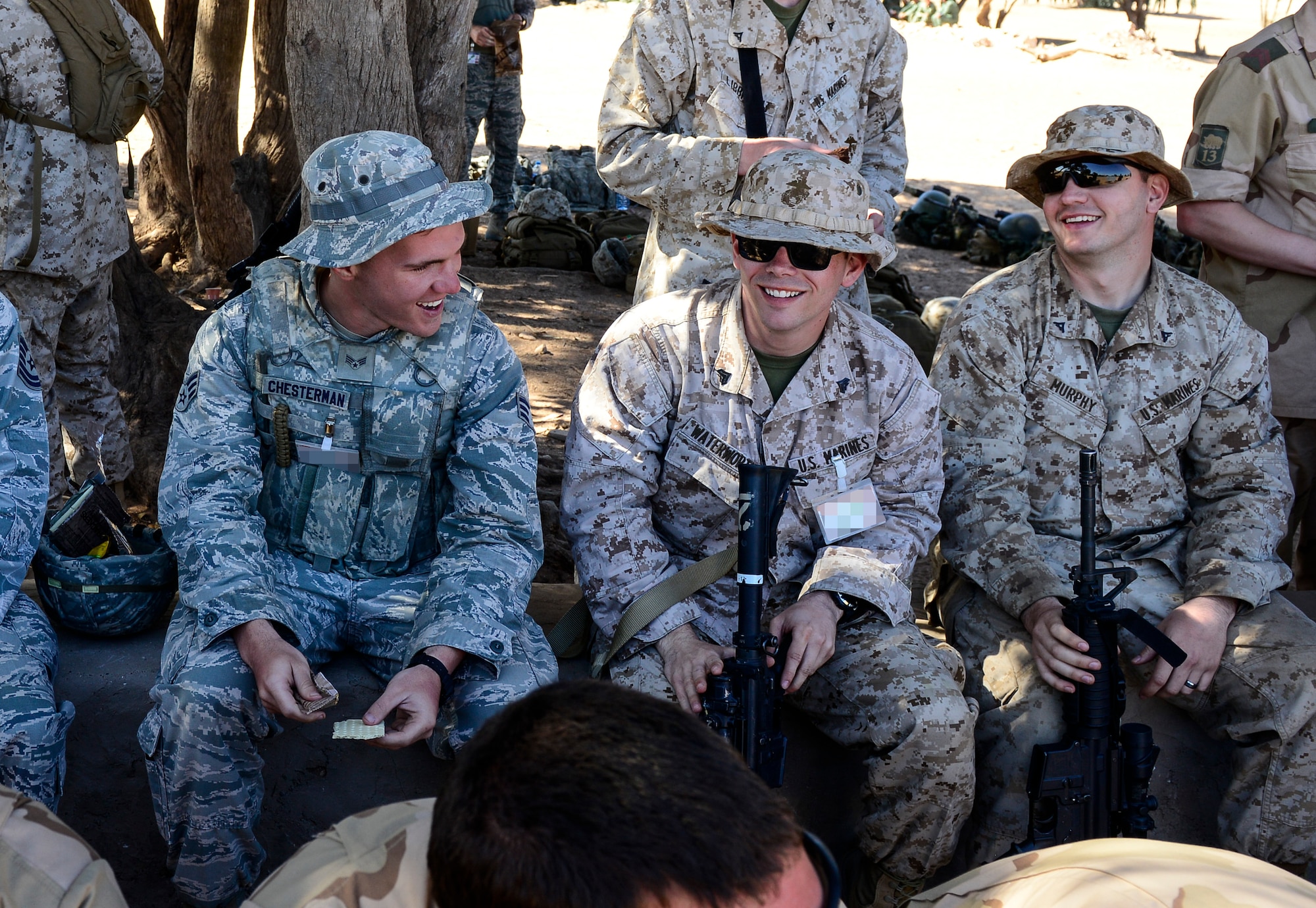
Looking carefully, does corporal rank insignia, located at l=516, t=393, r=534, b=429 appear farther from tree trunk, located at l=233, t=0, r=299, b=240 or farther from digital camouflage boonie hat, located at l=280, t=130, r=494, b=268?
tree trunk, located at l=233, t=0, r=299, b=240

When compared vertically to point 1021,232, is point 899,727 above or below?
below

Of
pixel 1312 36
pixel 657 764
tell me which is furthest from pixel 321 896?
pixel 1312 36

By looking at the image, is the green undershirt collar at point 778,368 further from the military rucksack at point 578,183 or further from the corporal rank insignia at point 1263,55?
the military rucksack at point 578,183

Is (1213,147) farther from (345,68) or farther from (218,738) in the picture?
(218,738)

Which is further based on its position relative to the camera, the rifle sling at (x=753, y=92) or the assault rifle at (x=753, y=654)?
the rifle sling at (x=753, y=92)

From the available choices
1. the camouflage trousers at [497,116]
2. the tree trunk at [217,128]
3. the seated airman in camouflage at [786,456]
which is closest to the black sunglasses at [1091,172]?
the seated airman in camouflage at [786,456]

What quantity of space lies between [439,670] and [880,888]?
1.14 m

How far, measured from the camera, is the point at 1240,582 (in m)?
3.03

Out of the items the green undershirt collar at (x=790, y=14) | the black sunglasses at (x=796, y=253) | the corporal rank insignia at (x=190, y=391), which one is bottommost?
the corporal rank insignia at (x=190, y=391)

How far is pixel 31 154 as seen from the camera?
173 inches

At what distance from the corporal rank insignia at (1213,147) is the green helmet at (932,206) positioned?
7.86 metres

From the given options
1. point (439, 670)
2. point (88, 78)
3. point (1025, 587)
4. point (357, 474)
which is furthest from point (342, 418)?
point (88, 78)

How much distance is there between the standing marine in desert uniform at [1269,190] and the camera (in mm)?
3670

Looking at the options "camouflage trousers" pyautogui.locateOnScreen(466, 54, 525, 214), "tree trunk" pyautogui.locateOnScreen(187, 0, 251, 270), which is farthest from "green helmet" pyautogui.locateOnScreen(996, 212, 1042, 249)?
"tree trunk" pyautogui.locateOnScreen(187, 0, 251, 270)
